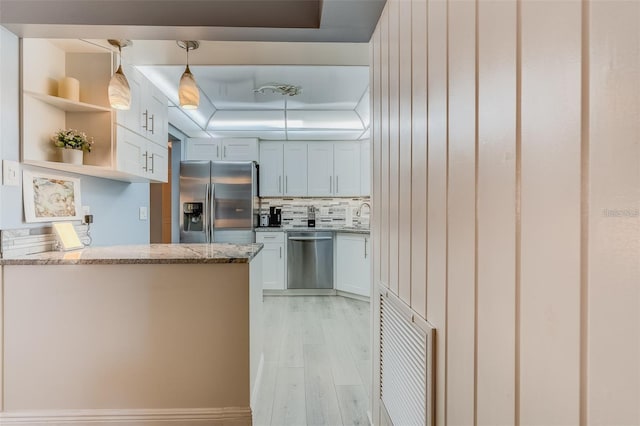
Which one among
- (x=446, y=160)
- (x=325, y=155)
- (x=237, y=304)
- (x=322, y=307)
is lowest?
(x=322, y=307)

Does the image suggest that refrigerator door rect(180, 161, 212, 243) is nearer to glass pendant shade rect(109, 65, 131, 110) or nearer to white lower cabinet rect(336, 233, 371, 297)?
white lower cabinet rect(336, 233, 371, 297)

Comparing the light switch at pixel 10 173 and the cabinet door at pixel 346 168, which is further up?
the cabinet door at pixel 346 168

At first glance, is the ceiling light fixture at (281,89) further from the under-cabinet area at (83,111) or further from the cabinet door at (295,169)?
the cabinet door at (295,169)

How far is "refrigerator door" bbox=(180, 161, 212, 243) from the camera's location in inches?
175

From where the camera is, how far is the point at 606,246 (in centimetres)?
44

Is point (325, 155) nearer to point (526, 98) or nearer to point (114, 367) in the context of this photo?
point (114, 367)

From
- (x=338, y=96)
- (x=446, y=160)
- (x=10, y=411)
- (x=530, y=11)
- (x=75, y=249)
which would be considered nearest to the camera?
(x=530, y=11)

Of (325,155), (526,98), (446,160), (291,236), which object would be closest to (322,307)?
(291,236)

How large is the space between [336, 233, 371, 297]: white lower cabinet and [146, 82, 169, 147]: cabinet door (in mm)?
2472

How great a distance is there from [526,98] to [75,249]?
2.38 metres

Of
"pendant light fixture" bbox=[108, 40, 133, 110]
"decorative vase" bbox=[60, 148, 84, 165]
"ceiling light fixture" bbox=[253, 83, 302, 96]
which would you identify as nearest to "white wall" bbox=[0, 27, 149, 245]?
"decorative vase" bbox=[60, 148, 84, 165]

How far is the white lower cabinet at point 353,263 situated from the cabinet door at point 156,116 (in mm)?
2472

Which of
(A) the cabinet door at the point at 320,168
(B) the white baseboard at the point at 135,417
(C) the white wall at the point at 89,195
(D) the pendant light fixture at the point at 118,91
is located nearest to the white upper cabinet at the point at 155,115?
(C) the white wall at the point at 89,195

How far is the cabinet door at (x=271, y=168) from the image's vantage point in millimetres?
4840
